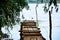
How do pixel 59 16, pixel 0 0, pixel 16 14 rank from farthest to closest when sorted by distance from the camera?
pixel 59 16 < pixel 16 14 < pixel 0 0

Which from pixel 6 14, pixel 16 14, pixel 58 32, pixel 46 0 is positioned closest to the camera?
pixel 6 14

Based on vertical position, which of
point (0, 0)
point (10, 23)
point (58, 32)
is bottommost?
point (58, 32)

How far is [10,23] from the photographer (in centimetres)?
301

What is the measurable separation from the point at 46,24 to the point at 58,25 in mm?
577

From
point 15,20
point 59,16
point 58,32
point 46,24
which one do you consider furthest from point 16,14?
point 59,16

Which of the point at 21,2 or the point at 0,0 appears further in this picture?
the point at 21,2

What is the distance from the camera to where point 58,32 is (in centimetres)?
826

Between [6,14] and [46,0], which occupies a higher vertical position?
[46,0]

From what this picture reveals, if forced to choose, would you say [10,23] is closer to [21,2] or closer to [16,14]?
[16,14]

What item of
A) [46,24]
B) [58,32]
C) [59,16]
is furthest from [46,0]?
[59,16]

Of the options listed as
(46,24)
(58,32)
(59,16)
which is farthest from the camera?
(59,16)

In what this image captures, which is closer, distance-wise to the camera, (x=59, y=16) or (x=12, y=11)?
(x=12, y=11)

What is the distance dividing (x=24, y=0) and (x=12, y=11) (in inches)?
20.2

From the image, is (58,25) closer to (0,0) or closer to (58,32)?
(58,32)
